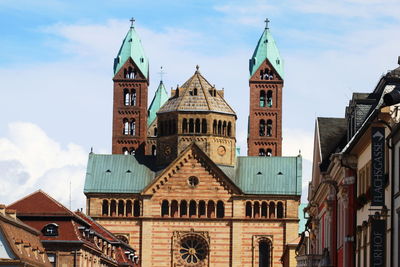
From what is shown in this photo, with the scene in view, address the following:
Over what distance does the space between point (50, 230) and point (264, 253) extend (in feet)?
150

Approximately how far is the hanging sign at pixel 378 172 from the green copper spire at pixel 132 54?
110677mm

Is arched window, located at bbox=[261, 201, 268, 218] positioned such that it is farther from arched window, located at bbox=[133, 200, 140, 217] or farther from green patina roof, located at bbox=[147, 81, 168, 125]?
green patina roof, located at bbox=[147, 81, 168, 125]

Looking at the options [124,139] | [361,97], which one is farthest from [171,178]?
[361,97]

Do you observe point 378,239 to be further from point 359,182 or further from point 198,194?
point 198,194

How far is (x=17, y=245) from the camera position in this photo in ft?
240

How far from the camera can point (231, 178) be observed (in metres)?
132

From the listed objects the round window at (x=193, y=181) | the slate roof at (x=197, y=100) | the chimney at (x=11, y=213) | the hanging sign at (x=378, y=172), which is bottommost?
the hanging sign at (x=378, y=172)

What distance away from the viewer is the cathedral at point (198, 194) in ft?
420

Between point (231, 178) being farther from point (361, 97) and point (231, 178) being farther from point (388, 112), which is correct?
point (388, 112)

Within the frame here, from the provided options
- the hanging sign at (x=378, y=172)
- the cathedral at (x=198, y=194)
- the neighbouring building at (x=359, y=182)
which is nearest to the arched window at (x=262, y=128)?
the cathedral at (x=198, y=194)

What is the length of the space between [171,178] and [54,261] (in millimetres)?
44056

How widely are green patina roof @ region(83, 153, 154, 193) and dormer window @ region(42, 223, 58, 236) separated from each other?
146ft

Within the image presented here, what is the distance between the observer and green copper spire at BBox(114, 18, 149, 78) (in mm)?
143625

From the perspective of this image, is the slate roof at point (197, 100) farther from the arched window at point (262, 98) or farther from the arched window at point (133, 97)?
the arched window at point (262, 98)
